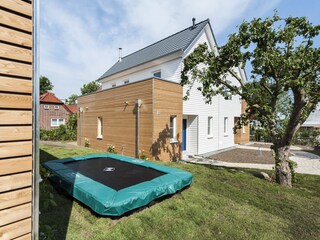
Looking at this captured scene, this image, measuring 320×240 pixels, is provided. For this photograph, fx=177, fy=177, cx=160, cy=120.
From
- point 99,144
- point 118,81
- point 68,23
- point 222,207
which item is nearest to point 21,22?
point 222,207

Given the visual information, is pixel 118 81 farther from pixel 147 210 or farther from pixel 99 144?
pixel 147 210

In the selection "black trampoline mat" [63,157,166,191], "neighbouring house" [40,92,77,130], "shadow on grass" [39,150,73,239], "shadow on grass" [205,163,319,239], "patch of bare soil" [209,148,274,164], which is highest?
"neighbouring house" [40,92,77,130]

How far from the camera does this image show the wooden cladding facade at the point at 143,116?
8.45m

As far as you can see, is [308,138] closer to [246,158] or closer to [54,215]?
[246,158]

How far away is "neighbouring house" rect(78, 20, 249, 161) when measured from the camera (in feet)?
28.4

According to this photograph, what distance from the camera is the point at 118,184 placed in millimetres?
4125

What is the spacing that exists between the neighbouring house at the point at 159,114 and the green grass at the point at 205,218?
438 centimetres

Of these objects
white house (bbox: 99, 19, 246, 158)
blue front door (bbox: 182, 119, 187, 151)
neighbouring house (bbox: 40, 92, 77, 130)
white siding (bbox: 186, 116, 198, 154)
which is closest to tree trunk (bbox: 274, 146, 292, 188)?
white house (bbox: 99, 19, 246, 158)

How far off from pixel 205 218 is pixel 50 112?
31.2 metres

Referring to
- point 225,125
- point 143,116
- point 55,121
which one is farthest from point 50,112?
point 225,125

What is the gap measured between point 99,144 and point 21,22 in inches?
443

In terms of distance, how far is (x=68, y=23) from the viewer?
26.5ft

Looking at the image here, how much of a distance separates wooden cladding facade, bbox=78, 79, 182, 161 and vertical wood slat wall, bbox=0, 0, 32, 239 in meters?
6.68

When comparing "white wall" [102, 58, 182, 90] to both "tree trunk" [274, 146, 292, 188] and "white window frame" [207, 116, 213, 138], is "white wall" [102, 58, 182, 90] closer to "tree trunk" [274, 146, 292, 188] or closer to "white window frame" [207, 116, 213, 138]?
"white window frame" [207, 116, 213, 138]
